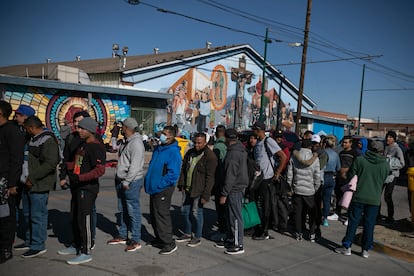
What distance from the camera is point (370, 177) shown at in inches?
231

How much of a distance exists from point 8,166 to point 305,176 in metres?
4.57

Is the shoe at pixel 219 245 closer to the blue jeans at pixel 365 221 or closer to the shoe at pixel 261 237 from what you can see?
the shoe at pixel 261 237

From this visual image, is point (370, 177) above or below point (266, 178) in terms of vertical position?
above

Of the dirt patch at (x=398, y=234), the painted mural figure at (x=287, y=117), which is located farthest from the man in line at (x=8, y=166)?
the painted mural figure at (x=287, y=117)

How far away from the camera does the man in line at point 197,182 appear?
582cm

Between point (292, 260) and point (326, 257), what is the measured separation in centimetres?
63

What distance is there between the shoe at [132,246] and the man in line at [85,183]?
65cm

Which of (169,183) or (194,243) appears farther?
(194,243)

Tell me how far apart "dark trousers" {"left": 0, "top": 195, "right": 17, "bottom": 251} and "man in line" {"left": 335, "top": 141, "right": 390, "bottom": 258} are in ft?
15.8

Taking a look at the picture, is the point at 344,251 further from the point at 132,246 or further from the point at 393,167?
the point at 132,246

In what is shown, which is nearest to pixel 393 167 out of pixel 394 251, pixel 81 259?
pixel 394 251

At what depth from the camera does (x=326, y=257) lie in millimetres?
A: 5801

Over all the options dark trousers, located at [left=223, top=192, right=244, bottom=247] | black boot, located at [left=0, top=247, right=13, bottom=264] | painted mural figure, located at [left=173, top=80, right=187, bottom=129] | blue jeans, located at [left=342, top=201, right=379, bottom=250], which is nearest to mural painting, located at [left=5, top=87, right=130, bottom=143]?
painted mural figure, located at [left=173, top=80, right=187, bottom=129]

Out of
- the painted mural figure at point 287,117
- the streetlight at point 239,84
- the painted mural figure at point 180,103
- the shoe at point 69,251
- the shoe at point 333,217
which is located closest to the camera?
the shoe at point 69,251
